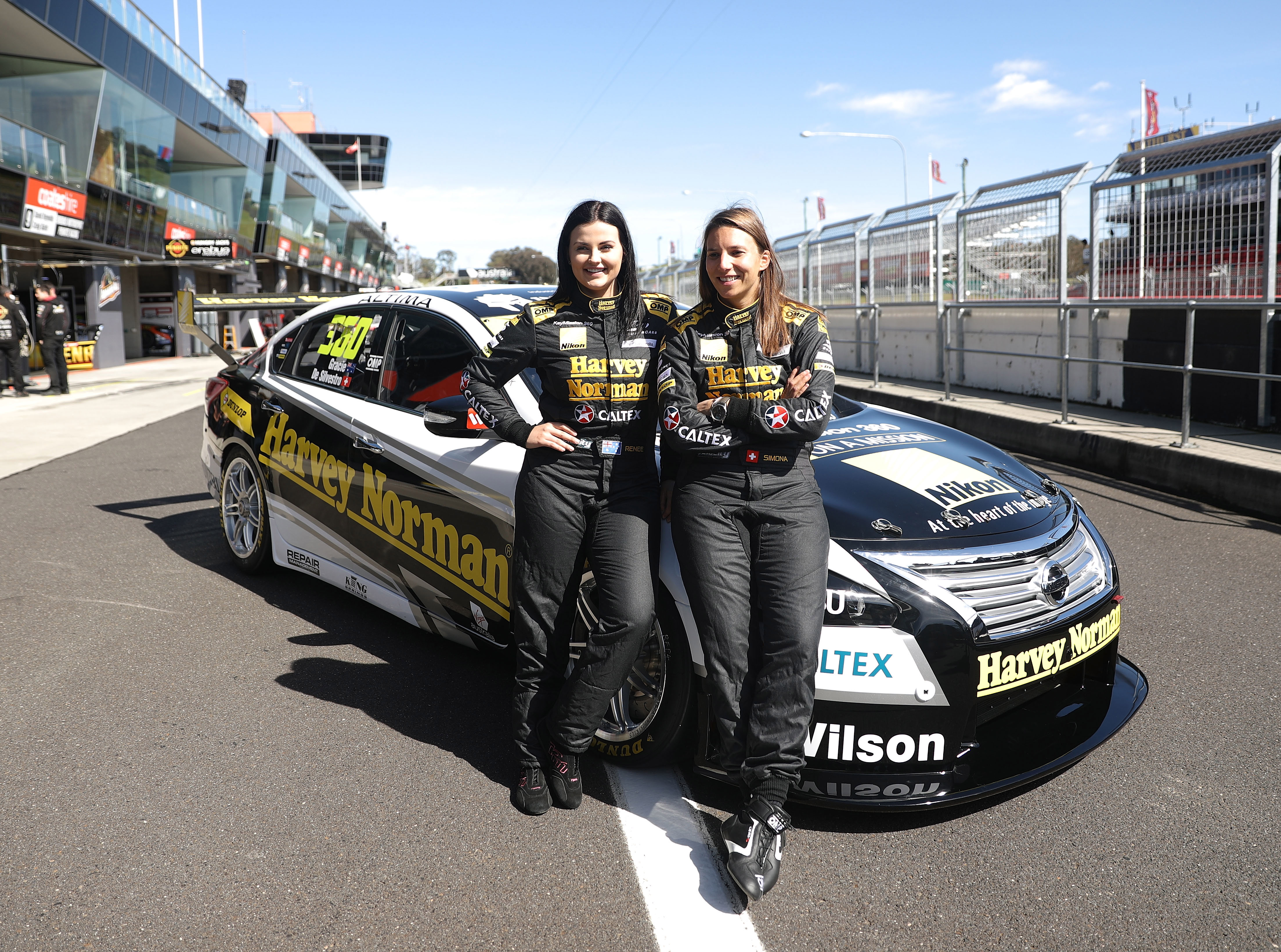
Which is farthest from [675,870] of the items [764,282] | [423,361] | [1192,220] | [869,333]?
[869,333]

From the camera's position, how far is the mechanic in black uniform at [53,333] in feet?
59.2

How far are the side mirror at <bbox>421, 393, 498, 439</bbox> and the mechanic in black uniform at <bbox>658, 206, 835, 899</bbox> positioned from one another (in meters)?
1.01

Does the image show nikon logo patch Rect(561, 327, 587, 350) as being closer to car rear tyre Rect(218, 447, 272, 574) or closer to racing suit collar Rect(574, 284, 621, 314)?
racing suit collar Rect(574, 284, 621, 314)

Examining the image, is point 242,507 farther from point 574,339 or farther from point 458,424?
point 574,339

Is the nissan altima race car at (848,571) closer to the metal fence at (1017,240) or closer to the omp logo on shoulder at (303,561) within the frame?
the omp logo on shoulder at (303,561)

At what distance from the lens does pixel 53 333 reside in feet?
59.2

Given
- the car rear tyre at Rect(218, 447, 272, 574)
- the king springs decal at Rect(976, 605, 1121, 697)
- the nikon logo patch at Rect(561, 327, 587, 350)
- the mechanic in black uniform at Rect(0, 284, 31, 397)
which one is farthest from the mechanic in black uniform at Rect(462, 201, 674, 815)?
the mechanic in black uniform at Rect(0, 284, 31, 397)

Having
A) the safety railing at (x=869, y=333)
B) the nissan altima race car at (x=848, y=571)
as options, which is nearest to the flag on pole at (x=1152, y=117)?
the safety railing at (x=869, y=333)

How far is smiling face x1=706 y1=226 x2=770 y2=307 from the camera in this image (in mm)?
2855

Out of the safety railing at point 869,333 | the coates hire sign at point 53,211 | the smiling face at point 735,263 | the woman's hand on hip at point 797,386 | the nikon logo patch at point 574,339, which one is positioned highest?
the coates hire sign at point 53,211

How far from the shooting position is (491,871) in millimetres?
2756

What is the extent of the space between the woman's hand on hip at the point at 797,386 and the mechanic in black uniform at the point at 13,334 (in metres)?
17.8

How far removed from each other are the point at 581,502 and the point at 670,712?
27.6 inches

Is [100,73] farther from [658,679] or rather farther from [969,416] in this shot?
[658,679]
